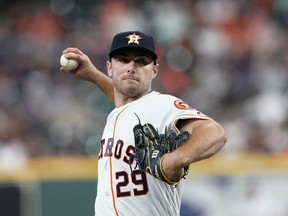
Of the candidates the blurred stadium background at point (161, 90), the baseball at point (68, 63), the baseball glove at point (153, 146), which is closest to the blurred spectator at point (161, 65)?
the blurred stadium background at point (161, 90)

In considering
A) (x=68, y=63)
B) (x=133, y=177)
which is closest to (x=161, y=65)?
(x=68, y=63)

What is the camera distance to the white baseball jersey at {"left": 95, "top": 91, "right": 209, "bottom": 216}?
4.14 meters

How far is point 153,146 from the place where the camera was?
3713 millimetres

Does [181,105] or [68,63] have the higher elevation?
[68,63]

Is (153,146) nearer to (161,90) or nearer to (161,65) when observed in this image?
(161,90)

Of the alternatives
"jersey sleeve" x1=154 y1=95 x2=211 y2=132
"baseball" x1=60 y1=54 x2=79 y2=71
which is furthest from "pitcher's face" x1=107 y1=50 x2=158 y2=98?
"baseball" x1=60 y1=54 x2=79 y2=71

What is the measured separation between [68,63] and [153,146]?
141cm

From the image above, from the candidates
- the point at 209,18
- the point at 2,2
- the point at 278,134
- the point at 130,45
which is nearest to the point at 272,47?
the point at 209,18

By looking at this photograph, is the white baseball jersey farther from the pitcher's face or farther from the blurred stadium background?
the blurred stadium background

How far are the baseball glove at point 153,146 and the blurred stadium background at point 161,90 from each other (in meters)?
4.58

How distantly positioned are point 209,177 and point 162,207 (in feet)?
14.0

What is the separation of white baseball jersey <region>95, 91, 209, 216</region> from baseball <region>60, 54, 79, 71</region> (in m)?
0.75

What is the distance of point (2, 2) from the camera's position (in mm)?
12828

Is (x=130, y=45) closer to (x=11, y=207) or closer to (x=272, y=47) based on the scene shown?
(x=11, y=207)
